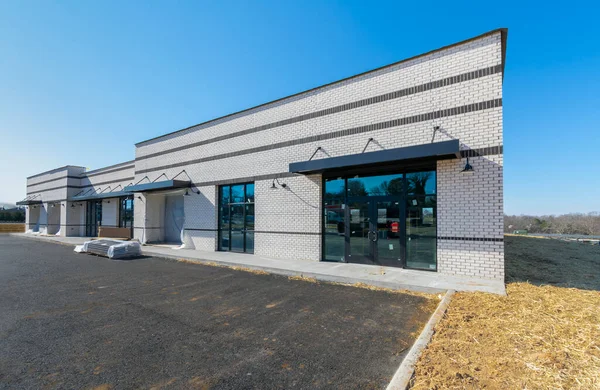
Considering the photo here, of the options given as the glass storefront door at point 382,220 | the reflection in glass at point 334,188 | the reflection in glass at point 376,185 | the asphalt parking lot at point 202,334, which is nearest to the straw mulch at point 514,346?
the asphalt parking lot at point 202,334

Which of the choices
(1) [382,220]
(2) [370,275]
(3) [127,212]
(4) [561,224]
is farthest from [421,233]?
(4) [561,224]

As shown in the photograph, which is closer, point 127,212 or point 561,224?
point 127,212

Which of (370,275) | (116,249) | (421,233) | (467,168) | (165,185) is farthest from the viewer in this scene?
(165,185)

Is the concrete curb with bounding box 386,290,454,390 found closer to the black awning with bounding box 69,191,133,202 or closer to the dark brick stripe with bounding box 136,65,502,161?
the dark brick stripe with bounding box 136,65,502,161

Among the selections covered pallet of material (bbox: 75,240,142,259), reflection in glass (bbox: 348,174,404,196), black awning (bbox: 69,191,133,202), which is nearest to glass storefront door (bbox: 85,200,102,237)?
black awning (bbox: 69,191,133,202)

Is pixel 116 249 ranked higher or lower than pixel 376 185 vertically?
lower

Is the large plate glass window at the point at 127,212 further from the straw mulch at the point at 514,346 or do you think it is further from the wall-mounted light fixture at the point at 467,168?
the straw mulch at the point at 514,346

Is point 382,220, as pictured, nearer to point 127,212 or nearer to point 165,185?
point 165,185

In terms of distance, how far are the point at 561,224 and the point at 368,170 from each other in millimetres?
52090

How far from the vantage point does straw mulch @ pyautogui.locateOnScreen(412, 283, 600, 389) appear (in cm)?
292

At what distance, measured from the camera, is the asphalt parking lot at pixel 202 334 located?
10.6ft

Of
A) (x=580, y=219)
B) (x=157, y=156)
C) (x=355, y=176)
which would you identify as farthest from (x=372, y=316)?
(x=580, y=219)

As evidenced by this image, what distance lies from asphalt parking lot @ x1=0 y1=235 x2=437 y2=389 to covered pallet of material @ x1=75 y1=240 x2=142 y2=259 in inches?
190

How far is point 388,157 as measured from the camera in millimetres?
8523
